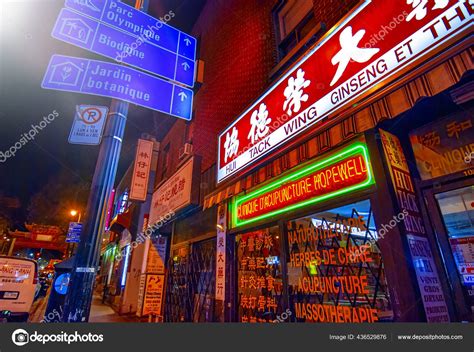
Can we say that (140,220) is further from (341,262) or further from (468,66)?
(468,66)

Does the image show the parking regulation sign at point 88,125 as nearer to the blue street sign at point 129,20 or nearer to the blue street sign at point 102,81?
the blue street sign at point 102,81

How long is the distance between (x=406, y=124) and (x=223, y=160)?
12.2 ft

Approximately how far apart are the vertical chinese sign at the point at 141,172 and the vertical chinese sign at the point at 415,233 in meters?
9.29

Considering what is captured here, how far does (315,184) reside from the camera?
370 centimetres

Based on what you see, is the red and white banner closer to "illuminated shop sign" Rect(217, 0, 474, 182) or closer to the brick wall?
"illuminated shop sign" Rect(217, 0, 474, 182)

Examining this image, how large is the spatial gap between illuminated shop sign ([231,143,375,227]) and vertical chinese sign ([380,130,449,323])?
11.1 inches

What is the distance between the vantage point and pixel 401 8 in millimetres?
2650

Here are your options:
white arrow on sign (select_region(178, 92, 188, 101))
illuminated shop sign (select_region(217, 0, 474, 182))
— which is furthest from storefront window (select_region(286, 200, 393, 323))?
white arrow on sign (select_region(178, 92, 188, 101))

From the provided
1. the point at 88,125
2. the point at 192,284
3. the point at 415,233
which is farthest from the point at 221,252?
the point at 415,233

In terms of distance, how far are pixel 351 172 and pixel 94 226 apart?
3481 millimetres

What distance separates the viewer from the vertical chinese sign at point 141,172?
10133 millimetres

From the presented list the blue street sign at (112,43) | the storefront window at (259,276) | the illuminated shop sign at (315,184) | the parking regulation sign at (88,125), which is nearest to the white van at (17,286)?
the parking regulation sign at (88,125)

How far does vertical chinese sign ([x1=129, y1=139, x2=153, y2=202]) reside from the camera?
10.1 meters

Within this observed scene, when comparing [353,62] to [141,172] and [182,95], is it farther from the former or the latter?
[141,172]
